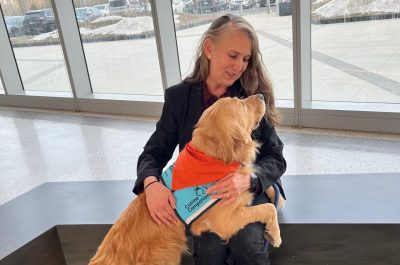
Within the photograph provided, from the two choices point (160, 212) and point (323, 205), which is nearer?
point (160, 212)

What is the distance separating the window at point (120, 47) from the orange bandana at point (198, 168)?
3409 millimetres

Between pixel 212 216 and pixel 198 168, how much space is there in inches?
9.4

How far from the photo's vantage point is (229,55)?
174 cm

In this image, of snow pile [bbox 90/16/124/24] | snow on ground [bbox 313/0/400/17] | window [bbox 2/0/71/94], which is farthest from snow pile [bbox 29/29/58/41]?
snow on ground [bbox 313/0/400/17]

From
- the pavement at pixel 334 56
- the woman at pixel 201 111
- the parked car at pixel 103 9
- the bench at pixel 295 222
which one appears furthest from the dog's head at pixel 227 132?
the parked car at pixel 103 9

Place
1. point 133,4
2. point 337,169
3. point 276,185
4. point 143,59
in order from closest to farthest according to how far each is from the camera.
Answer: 1. point 276,185
2. point 337,169
3. point 133,4
4. point 143,59

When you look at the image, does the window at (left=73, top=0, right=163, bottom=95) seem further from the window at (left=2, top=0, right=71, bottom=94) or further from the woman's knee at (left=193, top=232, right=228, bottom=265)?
the woman's knee at (left=193, top=232, right=228, bottom=265)

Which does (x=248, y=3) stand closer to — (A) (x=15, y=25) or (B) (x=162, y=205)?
(B) (x=162, y=205)

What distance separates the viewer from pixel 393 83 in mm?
3635

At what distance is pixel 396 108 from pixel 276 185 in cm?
224

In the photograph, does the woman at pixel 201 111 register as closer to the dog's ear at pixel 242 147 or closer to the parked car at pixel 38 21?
the dog's ear at pixel 242 147

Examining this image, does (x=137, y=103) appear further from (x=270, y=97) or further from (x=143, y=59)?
(x=270, y=97)

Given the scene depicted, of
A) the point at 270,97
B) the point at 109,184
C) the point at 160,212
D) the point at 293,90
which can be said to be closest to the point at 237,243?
the point at 160,212

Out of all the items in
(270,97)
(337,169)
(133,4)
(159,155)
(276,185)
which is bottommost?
(337,169)
